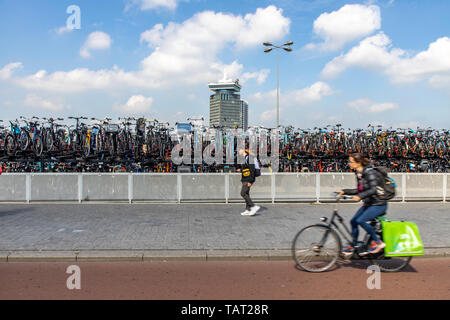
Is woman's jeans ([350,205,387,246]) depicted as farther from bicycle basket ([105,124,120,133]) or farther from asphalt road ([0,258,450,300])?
bicycle basket ([105,124,120,133])

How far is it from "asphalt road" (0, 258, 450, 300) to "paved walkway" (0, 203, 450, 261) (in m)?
0.40

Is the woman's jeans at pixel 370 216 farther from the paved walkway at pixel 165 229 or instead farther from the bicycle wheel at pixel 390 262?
the paved walkway at pixel 165 229

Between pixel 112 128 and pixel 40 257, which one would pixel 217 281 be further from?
pixel 112 128

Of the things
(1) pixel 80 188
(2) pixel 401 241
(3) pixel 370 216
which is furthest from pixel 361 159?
(1) pixel 80 188

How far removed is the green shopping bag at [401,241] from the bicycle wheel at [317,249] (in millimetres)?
637

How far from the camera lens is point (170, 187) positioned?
1091 centimetres

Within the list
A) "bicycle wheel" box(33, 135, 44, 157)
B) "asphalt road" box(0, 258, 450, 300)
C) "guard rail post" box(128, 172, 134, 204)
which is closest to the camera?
"asphalt road" box(0, 258, 450, 300)

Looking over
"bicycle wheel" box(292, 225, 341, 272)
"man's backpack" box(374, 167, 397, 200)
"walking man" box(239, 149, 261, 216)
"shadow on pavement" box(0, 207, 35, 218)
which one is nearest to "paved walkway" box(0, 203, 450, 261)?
"shadow on pavement" box(0, 207, 35, 218)

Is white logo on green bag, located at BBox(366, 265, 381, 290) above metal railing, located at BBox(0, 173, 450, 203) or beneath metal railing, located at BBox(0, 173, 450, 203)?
beneath

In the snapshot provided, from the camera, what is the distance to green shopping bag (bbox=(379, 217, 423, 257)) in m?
5.01

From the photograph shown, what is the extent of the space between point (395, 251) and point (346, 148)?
14116mm

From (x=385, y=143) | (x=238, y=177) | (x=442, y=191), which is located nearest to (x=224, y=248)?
(x=238, y=177)

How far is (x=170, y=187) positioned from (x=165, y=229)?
3.56 metres
